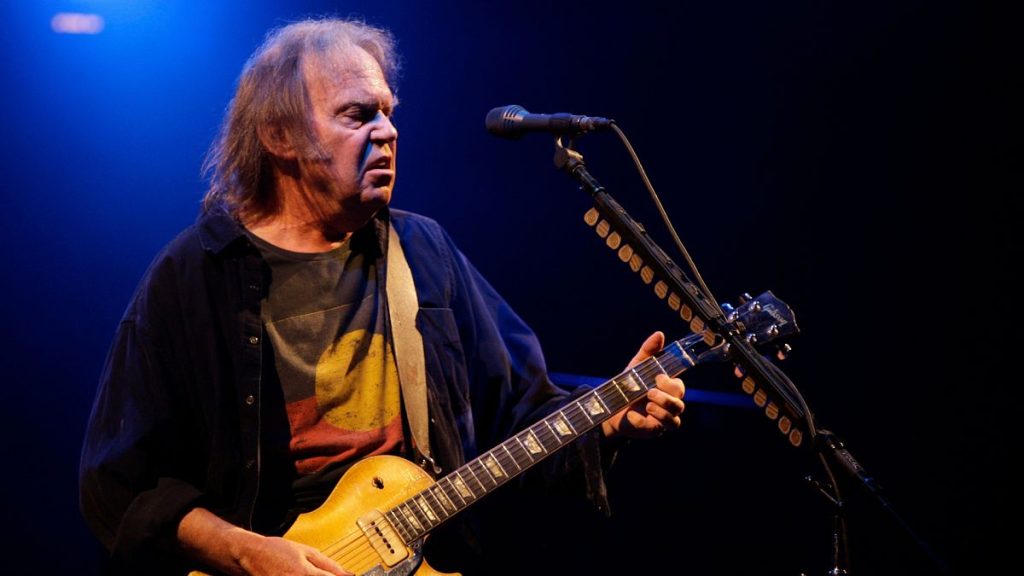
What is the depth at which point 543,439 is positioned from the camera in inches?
93.0

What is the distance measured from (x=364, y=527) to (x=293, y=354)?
546 millimetres

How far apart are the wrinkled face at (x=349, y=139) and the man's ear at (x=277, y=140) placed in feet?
0.30

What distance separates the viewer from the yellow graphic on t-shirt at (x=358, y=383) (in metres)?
2.46

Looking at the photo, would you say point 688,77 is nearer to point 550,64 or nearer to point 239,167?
point 550,64

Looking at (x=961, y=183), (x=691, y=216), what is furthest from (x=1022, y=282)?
(x=691, y=216)

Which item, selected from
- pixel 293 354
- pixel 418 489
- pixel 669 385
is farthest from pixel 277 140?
pixel 669 385

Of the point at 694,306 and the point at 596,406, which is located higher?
the point at 694,306

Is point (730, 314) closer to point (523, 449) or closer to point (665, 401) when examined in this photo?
point (665, 401)

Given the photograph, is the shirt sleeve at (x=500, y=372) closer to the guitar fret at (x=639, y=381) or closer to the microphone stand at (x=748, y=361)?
the guitar fret at (x=639, y=381)

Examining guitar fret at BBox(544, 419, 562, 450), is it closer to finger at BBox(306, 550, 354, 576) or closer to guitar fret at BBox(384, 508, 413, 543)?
guitar fret at BBox(384, 508, 413, 543)

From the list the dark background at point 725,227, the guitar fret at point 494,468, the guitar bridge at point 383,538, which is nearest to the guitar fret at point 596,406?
the guitar fret at point 494,468

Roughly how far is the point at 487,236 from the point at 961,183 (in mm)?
1806

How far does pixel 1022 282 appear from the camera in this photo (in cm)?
275


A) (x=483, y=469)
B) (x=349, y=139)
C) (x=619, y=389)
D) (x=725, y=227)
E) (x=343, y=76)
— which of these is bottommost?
(x=483, y=469)
